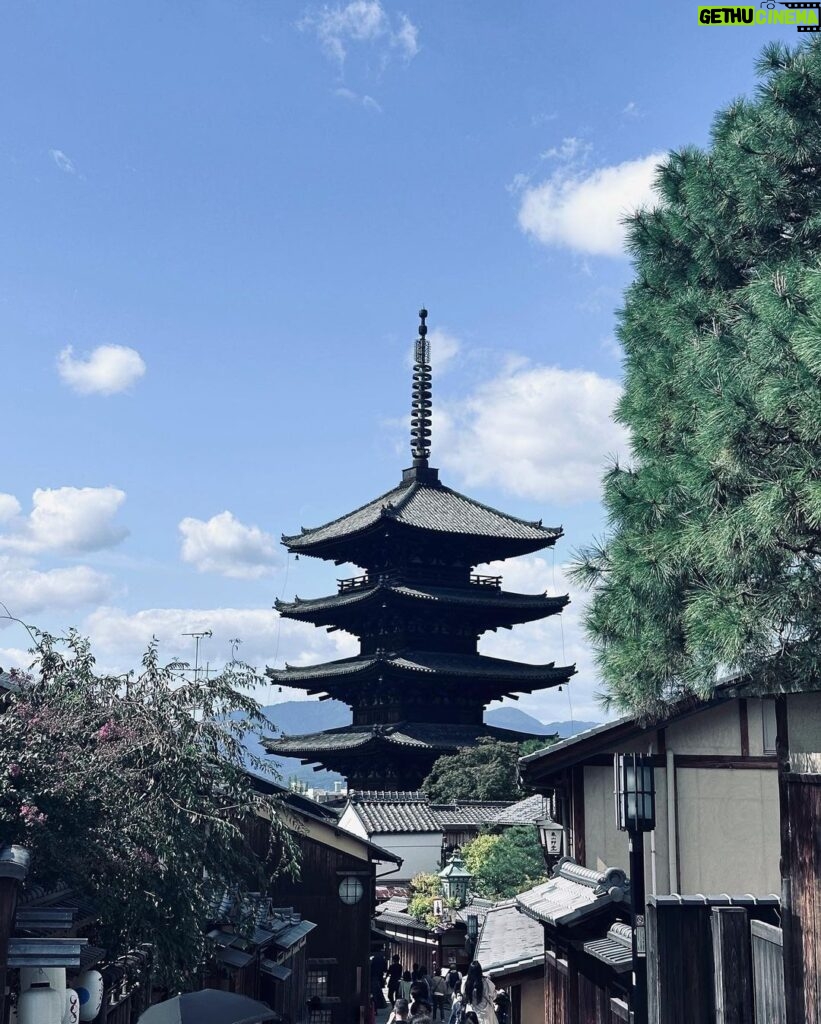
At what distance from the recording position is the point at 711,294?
1570 cm

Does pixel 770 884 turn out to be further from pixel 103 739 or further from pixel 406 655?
pixel 406 655

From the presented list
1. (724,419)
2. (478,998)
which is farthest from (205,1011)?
(478,998)

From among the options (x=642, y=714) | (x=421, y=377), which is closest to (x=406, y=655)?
(x=421, y=377)

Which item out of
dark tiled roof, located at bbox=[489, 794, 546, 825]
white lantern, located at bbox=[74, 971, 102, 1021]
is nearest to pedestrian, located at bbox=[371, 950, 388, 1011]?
dark tiled roof, located at bbox=[489, 794, 546, 825]

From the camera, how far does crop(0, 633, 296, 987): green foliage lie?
11438mm

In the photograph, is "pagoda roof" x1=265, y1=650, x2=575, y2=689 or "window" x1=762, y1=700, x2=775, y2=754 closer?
"window" x1=762, y1=700, x2=775, y2=754

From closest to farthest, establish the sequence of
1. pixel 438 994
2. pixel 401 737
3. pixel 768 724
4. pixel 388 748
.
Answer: pixel 768 724 < pixel 438 994 < pixel 401 737 < pixel 388 748

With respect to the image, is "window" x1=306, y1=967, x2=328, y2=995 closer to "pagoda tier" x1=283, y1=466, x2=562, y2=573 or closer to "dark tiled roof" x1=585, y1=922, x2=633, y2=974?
"dark tiled roof" x1=585, y1=922, x2=633, y2=974


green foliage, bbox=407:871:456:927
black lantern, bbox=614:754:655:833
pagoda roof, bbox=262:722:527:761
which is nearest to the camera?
black lantern, bbox=614:754:655:833

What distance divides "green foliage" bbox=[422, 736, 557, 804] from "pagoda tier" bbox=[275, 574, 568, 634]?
18.6 feet

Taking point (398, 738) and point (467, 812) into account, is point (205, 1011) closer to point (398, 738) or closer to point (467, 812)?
point (467, 812)

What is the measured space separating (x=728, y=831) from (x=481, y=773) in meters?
26.4

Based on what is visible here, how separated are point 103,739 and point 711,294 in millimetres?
9779

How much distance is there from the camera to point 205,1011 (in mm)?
9430
